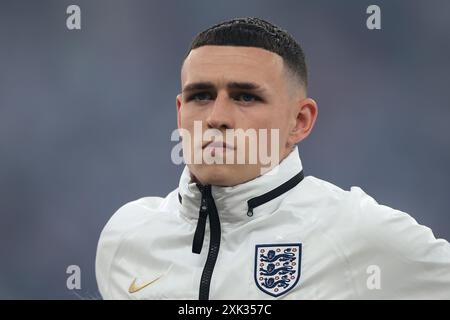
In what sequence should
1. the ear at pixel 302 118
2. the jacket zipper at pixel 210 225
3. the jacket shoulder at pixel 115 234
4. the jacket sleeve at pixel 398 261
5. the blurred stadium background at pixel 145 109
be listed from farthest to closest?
1. the blurred stadium background at pixel 145 109
2. the jacket shoulder at pixel 115 234
3. the ear at pixel 302 118
4. the jacket zipper at pixel 210 225
5. the jacket sleeve at pixel 398 261

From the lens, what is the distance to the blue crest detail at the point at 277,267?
1.82m

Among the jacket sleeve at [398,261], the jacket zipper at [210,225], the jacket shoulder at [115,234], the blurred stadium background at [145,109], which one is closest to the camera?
the jacket sleeve at [398,261]

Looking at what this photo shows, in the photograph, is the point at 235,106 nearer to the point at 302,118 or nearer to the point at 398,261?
the point at 302,118

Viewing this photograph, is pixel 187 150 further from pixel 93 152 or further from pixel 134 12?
pixel 134 12

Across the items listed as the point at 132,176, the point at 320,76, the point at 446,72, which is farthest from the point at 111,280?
the point at 446,72

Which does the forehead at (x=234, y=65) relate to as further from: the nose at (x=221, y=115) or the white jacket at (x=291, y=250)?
the white jacket at (x=291, y=250)

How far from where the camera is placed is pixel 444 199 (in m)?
4.50

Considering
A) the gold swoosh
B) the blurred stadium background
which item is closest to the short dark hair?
the gold swoosh

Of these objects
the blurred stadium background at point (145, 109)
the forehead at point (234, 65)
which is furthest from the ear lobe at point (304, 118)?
the blurred stadium background at point (145, 109)

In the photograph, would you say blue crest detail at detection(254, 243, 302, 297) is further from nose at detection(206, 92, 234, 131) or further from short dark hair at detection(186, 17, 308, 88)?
short dark hair at detection(186, 17, 308, 88)

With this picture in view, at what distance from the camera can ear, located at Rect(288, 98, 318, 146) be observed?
6.59 feet

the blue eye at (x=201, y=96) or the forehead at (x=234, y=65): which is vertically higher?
the forehead at (x=234, y=65)

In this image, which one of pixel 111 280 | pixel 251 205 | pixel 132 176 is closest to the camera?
pixel 251 205
